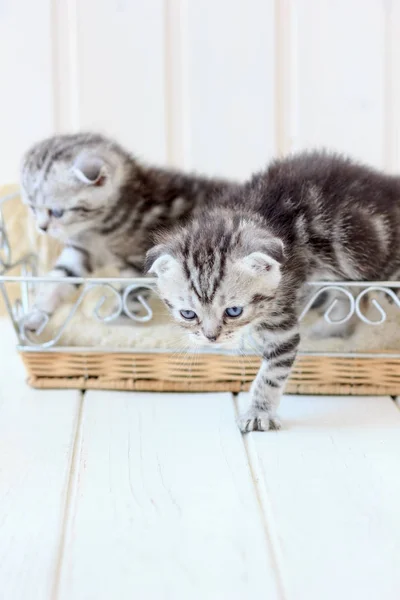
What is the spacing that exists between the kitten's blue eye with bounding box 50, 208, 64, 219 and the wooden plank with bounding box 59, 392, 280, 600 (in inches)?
17.2

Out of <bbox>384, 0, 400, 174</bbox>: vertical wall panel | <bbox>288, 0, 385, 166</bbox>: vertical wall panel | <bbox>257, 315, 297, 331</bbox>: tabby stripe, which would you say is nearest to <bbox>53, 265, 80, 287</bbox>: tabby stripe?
<bbox>257, 315, 297, 331</bbox>: tabby stripe

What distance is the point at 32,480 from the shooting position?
125 cm

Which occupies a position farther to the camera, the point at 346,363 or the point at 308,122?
the point at 308,122

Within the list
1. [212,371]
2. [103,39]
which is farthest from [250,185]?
[103,39]

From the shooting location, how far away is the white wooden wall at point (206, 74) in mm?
2166

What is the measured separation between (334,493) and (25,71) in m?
1.48

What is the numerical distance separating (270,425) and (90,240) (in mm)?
650

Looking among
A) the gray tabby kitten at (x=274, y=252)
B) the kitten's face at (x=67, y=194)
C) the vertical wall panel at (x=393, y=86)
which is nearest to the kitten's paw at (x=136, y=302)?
the kitten's face at (x=67, y=194)

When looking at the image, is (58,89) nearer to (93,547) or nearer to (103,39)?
(103,39)

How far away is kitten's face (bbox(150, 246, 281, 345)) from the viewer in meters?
1.35

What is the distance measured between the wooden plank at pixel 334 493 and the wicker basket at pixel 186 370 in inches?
1.5

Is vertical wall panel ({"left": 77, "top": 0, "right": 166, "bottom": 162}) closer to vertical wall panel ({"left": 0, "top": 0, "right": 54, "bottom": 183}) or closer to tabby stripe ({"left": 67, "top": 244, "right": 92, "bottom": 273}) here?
vertical wall panel ({"left": 0, "top": 0, "right": 54, "bottom": 183})

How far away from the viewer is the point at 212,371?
163 cm

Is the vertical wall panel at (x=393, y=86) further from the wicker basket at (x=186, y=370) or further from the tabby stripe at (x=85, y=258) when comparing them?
the tabby stripe at (x=85, y=258)
